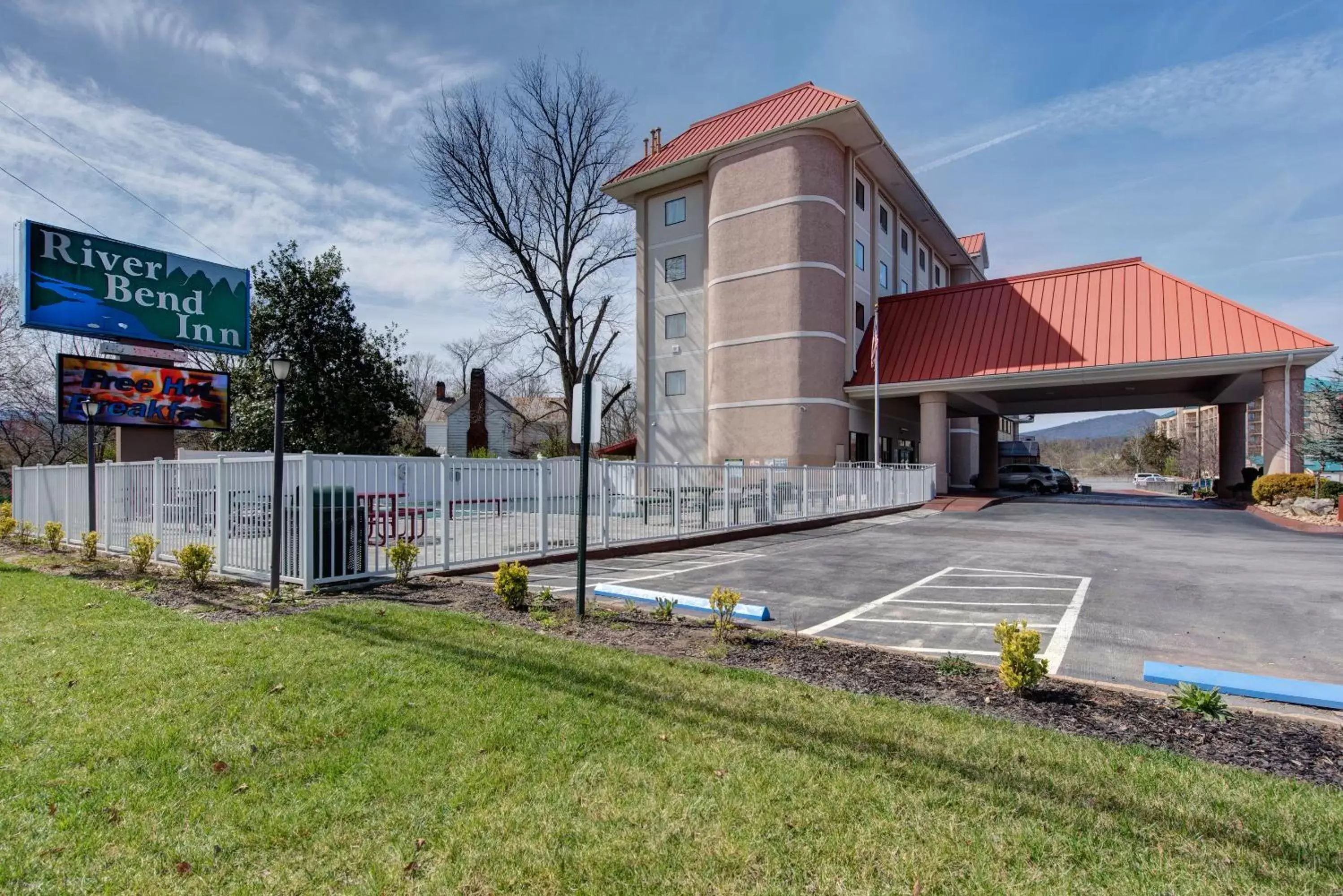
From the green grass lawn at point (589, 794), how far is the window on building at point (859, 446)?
24.6 meters

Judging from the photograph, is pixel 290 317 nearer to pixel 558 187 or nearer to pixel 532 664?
pixel 558 187

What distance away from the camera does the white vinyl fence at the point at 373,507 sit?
862cm

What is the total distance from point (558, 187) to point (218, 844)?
36108 millimetres

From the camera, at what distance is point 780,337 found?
88.7 ft

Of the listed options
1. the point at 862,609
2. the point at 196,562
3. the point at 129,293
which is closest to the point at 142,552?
the point at 196,562

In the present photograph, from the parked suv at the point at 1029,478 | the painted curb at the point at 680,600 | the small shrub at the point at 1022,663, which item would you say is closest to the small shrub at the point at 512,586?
the painted curb at the point at 680,600

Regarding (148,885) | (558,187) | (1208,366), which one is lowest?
(148,885)

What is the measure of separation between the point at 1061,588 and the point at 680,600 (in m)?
5.23

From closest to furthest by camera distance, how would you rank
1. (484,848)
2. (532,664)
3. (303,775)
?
(484,848) < (303,775) < (532,664)

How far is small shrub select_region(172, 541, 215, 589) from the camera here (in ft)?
27.7

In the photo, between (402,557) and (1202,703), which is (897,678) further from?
(402,557)

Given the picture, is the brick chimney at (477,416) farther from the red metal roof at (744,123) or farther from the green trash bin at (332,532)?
the green trash bin at (332,532)

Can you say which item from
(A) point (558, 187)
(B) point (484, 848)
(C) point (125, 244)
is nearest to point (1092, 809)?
(B) point (484, 848)

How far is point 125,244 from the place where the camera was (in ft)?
51.5
